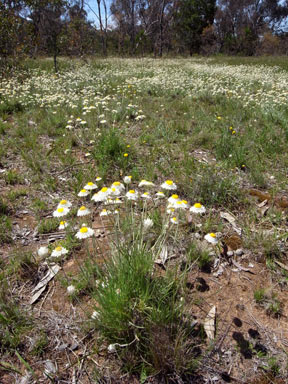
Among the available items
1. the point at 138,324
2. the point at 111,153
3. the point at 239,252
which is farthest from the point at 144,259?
the point at 111,153

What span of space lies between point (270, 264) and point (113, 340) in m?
1.53

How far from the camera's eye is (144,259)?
1.69 m

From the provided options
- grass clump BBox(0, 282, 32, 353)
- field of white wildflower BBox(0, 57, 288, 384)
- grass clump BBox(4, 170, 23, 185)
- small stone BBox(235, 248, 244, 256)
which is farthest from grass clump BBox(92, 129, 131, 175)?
grass clump BBox(0, 282, 32, 353)

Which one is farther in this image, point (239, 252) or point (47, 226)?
point (47, 226)

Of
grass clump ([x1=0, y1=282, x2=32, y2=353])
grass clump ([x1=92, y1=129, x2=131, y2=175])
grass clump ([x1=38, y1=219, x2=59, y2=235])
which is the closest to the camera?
grass clump ([x1=0, y1=282, x2=32, y2=353])

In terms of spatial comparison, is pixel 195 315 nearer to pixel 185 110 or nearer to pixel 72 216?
pixel 72 216

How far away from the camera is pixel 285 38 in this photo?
41469 millimetres

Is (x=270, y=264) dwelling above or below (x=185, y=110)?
below

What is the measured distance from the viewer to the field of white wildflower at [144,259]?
153 centimetres

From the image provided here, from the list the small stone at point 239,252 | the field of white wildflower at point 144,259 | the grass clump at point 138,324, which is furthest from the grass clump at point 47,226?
the small stone at point 239,252

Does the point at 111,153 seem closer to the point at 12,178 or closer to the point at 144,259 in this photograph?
the point at 12,178

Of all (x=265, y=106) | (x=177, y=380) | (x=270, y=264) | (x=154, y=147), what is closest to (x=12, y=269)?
(x=177, y=380)

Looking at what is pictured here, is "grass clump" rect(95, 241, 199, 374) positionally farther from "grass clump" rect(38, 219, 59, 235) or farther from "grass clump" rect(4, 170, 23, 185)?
"grass clump" rect(4, 170, 23, 185)

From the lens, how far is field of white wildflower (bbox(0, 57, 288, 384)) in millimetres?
1525
